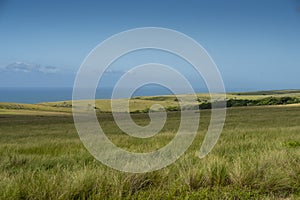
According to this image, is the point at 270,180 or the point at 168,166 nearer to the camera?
the point at 270,180

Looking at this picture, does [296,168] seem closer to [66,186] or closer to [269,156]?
[269,156]

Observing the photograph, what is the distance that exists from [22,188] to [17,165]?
3447 mm

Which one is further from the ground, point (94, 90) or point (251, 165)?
point (94, 90)

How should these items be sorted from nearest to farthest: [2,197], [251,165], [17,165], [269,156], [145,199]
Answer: [2,197] → [145,199] → [251,165] → [269,156] → [17,165]

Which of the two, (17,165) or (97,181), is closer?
(97,181)

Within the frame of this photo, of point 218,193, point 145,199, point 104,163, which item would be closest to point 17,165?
point 104,163

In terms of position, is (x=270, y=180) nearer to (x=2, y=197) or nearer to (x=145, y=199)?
(x=145, y=199)

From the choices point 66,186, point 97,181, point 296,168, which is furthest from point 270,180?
point 66,186

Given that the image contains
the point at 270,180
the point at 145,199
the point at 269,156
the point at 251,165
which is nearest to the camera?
the point at 145,199

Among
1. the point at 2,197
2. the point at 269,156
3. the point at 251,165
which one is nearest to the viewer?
the point at 2,197

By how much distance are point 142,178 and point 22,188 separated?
2.04 meters

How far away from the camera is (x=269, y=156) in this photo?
8398 mm

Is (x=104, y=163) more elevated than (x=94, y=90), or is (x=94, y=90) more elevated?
(x=94, y=90)

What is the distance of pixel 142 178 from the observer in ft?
21.8
